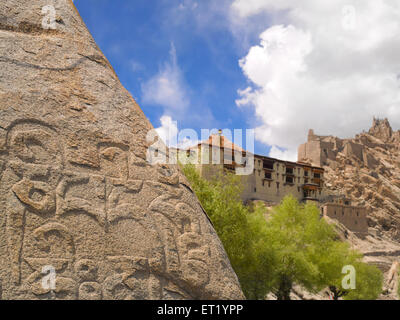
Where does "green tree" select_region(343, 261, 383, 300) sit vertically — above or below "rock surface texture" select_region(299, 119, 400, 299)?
below

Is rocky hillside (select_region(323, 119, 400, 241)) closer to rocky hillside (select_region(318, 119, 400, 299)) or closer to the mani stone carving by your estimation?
rocky hillside (select_region(318, 119, 400, 299))

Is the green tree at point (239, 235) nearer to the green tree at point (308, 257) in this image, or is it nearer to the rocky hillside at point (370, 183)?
the green tree at point (308, 257)

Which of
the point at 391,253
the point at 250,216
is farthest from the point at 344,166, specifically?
the point at 250,216

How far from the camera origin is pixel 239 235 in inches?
663

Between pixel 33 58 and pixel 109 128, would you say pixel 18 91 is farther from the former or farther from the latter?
pixel 109 128

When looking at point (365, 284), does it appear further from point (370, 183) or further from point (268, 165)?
point (370, 183)

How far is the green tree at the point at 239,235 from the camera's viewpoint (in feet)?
54.5

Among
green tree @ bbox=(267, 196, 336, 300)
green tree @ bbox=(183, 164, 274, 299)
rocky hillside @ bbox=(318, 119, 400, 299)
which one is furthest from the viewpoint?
rocky hillside @ bbox=(318, 119, 400, 299)

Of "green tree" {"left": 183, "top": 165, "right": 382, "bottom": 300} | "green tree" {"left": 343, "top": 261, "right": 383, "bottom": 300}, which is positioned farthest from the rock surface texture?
"green tree" {"left": 183, "top": 165, "right": 382, "bottom": 300}

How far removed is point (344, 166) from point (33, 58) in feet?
206

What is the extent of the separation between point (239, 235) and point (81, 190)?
538 inches

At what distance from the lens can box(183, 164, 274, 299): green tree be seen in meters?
16.6

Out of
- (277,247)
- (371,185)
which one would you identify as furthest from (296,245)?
(371,185)

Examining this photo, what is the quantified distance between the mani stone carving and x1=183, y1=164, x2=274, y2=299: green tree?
39.6 feet
